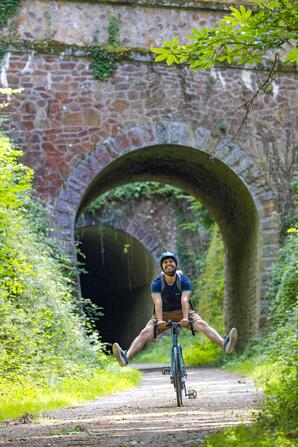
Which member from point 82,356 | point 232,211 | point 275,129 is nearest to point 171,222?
point 232,211

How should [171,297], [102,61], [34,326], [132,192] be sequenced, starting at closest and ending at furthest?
[171,297], [34,326], [102,61], [132,192]

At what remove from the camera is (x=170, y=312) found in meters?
7.95

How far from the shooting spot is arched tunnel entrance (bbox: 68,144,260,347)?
46.8 feet

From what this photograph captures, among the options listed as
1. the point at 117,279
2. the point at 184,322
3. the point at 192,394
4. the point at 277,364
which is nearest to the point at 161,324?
the point at 184,322

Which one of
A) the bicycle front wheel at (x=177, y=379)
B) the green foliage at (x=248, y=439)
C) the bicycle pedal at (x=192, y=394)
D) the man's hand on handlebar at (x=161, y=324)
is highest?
the man's hand on handlebar at (x=161, y=324)

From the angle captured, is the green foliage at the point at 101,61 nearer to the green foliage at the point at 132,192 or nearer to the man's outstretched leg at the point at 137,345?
the man's outstretched leg at the point at 137,345

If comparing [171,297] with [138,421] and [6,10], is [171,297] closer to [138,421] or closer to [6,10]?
[138,421]

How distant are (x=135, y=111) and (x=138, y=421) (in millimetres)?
8565

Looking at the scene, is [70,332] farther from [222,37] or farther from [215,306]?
[215,306]

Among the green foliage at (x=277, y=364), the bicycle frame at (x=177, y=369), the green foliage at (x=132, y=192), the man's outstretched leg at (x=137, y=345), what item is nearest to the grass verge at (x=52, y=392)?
the man's outstretched leg at (x=137, y=345)

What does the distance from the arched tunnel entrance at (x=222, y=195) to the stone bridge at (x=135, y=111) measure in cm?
8

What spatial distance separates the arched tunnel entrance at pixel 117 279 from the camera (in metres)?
24.1

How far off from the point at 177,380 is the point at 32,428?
2.03 meters

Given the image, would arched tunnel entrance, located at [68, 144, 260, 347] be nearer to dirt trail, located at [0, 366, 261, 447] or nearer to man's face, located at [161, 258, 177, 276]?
dirt trail, located at [0, 366, 261, 447]
